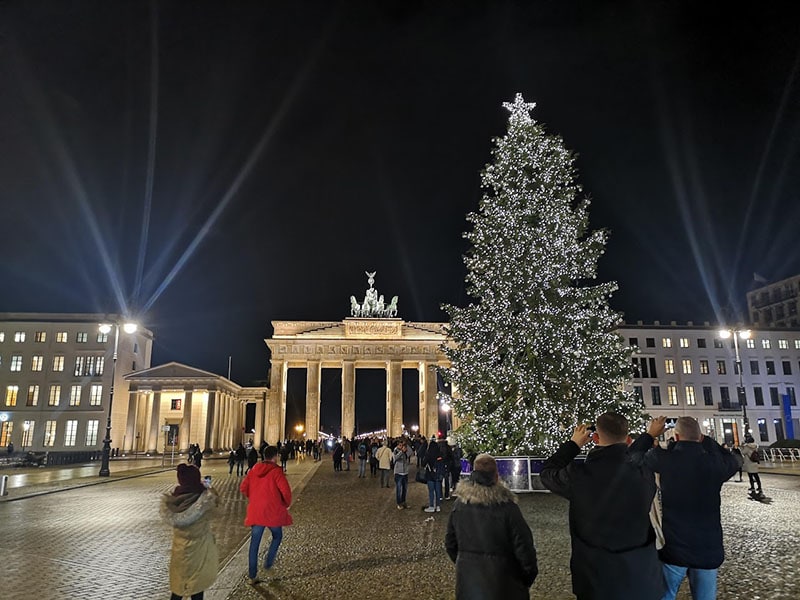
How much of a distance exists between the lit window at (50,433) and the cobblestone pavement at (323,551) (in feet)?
163

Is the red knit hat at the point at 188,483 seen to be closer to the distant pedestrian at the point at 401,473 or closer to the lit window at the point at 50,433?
the distant pedestrian at the point at 401,473

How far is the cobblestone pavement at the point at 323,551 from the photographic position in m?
8.23

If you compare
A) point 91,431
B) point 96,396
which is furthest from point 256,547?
point 96,396

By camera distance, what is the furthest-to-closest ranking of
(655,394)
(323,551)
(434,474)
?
(655,394) → (434,474) → (323,551)

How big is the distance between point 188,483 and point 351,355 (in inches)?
2895

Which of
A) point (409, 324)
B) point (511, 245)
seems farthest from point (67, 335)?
point (511, 245)

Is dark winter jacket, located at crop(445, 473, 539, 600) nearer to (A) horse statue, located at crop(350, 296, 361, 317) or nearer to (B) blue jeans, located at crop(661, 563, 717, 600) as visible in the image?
(B) blue jeans, located at crop(661, 563, 717, 600)

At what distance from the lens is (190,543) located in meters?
6.31

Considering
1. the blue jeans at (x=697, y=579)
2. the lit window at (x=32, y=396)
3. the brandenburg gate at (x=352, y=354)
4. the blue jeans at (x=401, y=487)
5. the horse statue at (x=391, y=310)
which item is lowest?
the blue jeans at (x=401, y=487)

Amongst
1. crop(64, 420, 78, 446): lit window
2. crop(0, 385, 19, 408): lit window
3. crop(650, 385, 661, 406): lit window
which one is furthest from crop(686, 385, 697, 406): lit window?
crop(0, 385, 19, 408): lit window

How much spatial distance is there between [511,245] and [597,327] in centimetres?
426

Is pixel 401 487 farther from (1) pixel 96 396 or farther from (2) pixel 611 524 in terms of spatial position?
(1) pixel 96 396

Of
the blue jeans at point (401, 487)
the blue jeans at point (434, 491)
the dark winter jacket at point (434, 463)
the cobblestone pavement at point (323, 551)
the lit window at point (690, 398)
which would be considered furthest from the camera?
the lit window at point (690, 398)

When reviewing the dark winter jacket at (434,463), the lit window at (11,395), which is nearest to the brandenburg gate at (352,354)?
the lit window at (11,395)
